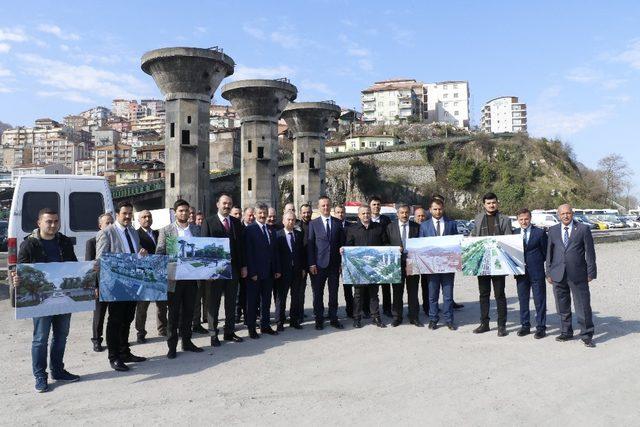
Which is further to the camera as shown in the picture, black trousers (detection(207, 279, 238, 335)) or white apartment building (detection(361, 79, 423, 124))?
white apartment building (detection(361, 79, 423, 124))

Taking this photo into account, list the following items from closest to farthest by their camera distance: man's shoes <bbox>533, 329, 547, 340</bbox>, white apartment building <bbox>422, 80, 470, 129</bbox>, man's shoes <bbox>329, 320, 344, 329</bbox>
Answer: man's shoes <bbox>533, 329, 547, 340</bbox> → man's shoes <bbox>329, 320, 344, 329</bbox> → white apartment building <bbox>422, 80, 470, 129</bbox>

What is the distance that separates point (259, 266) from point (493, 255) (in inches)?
132

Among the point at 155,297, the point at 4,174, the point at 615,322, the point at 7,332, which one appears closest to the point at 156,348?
the point at 155,297

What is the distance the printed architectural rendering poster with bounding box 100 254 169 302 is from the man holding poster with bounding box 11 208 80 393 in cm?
41

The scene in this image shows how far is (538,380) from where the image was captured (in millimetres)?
4730

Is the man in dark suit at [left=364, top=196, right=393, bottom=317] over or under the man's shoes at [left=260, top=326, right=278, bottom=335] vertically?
over

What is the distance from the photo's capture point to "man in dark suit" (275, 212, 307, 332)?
7379 millimetres

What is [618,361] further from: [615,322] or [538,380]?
[615,322]

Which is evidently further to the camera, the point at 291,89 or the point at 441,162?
the point at 441,162

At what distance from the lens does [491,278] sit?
22.8 feet

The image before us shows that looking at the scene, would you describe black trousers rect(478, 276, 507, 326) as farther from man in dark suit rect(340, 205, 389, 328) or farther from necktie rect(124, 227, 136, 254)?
necktie rect(124, 227, 136, 254)

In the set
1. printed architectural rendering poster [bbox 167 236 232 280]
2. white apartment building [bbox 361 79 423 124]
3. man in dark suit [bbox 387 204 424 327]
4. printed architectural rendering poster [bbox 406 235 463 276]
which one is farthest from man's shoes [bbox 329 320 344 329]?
white apartment building [bbox 361 79 423 124]

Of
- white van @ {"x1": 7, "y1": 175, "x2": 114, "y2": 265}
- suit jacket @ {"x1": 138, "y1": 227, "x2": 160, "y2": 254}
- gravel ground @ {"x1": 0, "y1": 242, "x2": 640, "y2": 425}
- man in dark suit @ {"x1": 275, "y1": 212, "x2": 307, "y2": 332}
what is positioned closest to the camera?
gravel ground @ {"x1": 0, "y1": 242, "x2": 640, "y2": 425}

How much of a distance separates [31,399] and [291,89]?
2724 centimetres
